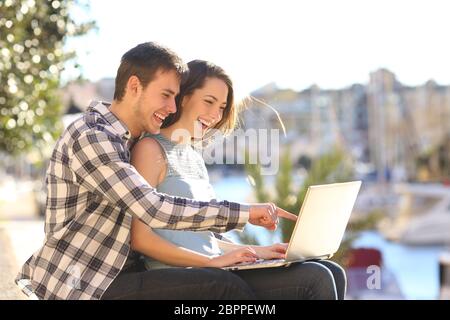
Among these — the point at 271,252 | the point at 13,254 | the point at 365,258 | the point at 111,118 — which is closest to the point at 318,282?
the point at 271,252

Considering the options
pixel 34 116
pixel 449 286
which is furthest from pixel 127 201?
pixel 449 286

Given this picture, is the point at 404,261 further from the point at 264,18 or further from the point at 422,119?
the point at 422,119

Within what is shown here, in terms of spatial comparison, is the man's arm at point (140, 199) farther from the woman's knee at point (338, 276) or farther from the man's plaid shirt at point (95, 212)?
the woman's knee at point (338, 276)

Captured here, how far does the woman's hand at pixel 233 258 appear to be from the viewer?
2.30 metres

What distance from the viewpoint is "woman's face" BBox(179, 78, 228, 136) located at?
2.70 meters

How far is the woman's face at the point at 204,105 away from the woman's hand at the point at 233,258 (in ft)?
1.67

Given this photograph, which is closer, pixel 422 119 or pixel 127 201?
pixel 127 201

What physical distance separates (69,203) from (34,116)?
5.11 metres

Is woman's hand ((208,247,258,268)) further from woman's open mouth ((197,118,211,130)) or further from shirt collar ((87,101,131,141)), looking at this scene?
woman's open mouth ((197,118,211,130))

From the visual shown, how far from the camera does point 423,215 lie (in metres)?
36.1

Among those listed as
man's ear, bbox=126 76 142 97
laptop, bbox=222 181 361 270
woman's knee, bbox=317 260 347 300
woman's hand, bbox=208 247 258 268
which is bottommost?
woman's knee, bbox=317 260 347 300

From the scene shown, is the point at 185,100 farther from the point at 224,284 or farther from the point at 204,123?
the point at 224,284

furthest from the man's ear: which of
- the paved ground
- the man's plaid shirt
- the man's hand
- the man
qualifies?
the paved ground

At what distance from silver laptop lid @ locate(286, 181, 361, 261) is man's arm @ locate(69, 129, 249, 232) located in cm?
14
